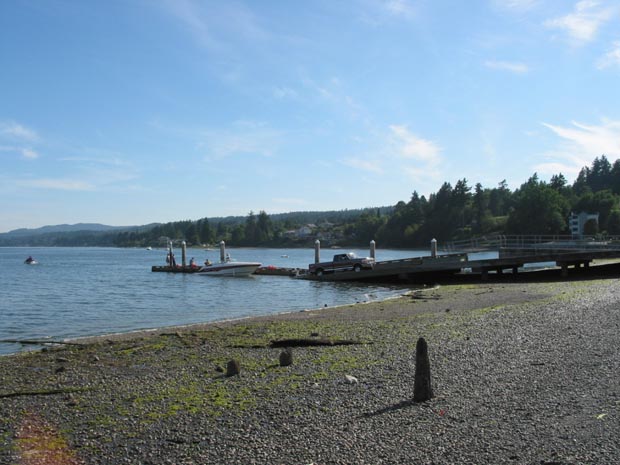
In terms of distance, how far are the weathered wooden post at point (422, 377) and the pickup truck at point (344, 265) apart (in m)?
36.5

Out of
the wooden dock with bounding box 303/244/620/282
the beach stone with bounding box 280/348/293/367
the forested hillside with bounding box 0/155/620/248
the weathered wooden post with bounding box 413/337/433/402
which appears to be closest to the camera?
the weathered wooden post with bounding box 413/337/433/402

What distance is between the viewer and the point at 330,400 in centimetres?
930

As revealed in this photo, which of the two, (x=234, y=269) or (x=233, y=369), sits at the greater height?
(x=233, y=369)

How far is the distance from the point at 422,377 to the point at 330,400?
150 centimetres

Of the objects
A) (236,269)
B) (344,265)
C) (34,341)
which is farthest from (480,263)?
(34,341)

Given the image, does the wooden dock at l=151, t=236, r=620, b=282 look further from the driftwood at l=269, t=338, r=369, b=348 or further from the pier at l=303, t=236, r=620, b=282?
the driftwood at l=269, t=338, r=369, b=348

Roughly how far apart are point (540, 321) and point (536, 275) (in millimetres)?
24990

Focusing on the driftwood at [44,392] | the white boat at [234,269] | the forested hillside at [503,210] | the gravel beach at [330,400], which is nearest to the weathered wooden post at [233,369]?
the gravel beach at [330,400]

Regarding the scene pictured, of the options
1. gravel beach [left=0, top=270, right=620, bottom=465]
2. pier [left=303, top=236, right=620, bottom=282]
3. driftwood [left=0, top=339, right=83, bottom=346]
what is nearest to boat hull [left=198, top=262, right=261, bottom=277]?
pier [left=303, top=236, right=620, bottom=282]

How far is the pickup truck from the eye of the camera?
Result: 150 ft

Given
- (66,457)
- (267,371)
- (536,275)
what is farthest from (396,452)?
(536,275)

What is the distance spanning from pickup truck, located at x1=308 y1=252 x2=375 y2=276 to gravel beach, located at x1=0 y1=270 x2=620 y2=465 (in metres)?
28.7

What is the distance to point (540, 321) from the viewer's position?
1723 centimetres

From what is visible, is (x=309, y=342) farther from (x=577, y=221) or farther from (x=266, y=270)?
(x=577, y=221)
